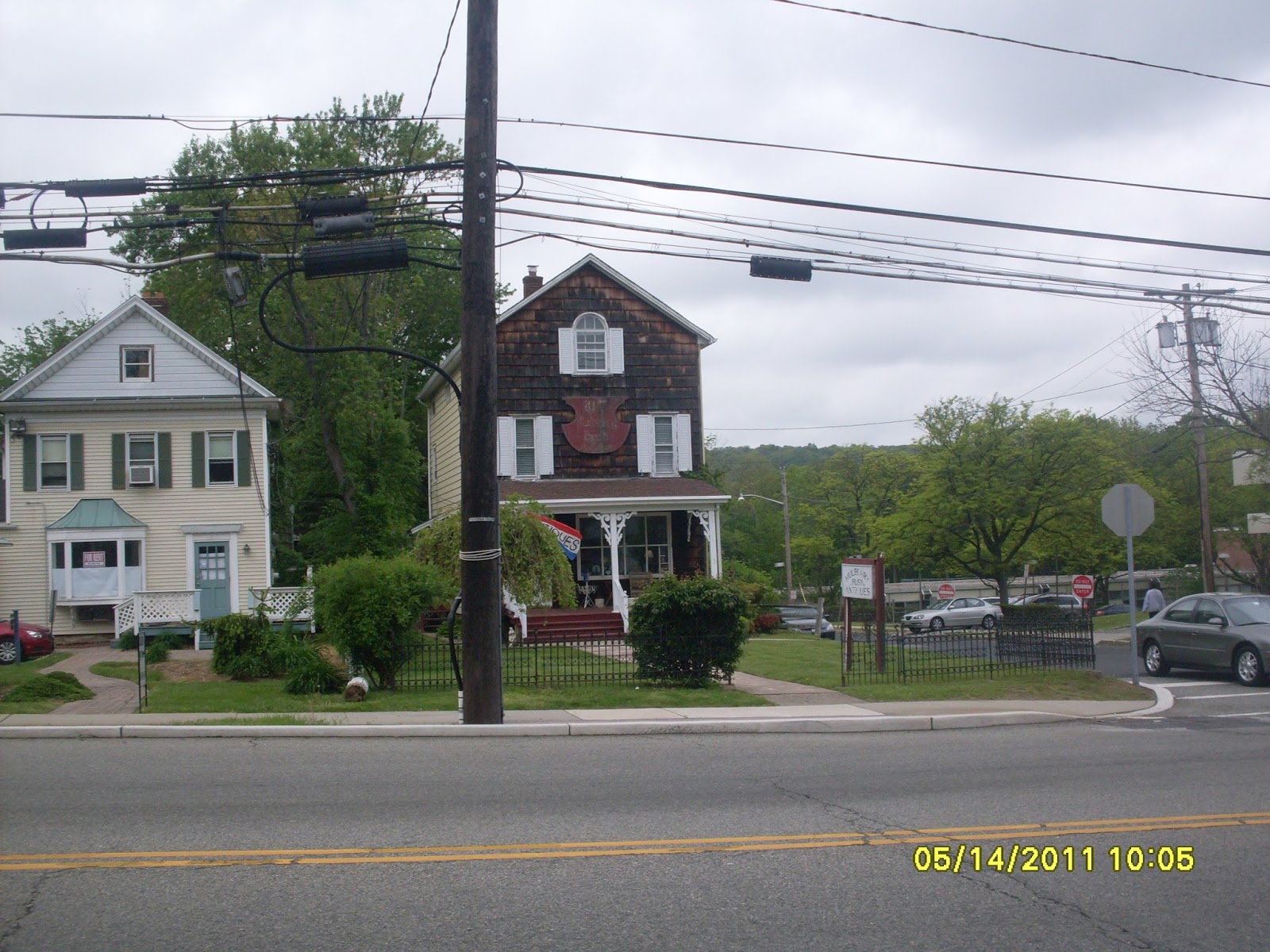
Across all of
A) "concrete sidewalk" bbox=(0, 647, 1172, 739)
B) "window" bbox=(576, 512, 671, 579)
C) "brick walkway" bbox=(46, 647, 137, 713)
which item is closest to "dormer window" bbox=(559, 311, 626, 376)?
"window" bbox=(576, 512, 671, 579)

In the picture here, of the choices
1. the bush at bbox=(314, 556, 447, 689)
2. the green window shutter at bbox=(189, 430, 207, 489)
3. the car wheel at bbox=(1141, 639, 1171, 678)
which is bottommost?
the car wheel at bbox=(1141, 639, 1171, 678)

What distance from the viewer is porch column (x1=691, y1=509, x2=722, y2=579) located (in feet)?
96.4

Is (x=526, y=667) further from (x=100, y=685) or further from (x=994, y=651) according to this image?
(x=994, y=651)

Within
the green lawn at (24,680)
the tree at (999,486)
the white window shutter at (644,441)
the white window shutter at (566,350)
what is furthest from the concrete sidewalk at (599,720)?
the tree at (999,486)

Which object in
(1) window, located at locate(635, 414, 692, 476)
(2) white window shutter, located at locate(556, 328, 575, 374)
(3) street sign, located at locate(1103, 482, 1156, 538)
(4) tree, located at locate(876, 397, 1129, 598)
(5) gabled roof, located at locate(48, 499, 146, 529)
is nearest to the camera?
(3) street sign, located at locate(1103, 482, 1156, 538)

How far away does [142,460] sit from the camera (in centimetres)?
2928

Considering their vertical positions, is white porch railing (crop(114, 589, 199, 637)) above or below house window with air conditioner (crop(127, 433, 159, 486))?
below

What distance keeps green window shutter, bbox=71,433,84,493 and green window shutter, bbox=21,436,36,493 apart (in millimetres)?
953

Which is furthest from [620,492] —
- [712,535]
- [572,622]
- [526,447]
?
[572,622]

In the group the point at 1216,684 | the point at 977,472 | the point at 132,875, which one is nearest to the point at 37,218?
the point at 132,875

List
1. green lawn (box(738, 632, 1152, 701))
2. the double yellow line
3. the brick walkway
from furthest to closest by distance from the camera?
green lawn (box(738, 632, 1152, 701))
the brick walkway
the double yellow line

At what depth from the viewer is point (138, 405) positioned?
94.9 feet

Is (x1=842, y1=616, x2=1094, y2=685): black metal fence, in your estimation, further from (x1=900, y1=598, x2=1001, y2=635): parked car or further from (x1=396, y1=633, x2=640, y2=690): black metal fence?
(x1=900, y1=598, x2=1001, y2=635): parked car

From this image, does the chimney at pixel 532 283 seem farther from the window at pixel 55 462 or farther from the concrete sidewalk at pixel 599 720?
the concrete sidewalk at pixel 599 720
